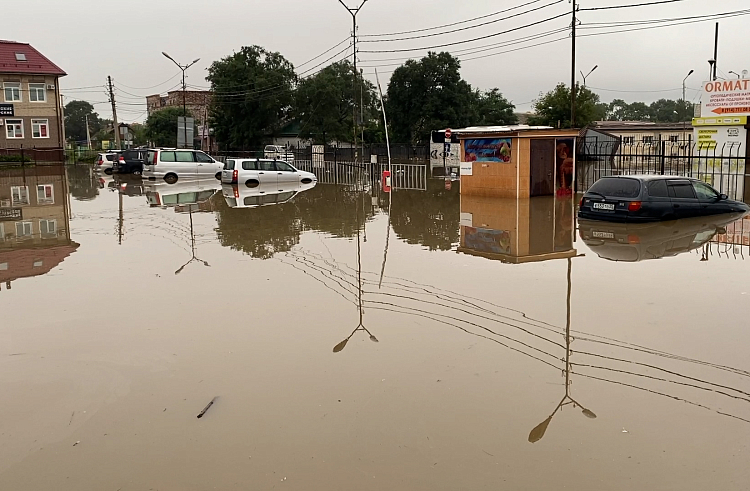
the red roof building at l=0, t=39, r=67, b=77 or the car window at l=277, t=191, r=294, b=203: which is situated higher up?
the red roof building at l=0, t=39, r=67, b=77

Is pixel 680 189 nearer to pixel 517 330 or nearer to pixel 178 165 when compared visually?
pixel 517 330

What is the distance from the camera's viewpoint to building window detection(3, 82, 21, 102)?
63.1 meters

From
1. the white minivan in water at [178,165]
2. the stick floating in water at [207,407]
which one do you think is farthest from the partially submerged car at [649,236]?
the white minivan in water at [178,165]

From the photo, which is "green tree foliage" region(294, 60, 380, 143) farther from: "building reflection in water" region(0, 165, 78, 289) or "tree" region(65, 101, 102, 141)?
"tree" region(65, 101, 102, 141)

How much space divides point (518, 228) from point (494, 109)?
75.6 m

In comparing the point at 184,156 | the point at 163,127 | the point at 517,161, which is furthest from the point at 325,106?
the point at 517,161

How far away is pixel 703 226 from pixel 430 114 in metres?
59.7

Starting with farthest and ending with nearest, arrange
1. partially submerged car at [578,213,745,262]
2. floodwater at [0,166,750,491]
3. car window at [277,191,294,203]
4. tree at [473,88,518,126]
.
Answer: tree at [473,88,518,126] → car window at [277,191,294,203] → partially submerged car at [578,213,745,262] → floodwater at [0,166,750,491]

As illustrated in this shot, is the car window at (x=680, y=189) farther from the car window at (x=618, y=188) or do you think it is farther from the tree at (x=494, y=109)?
the tree at (x=494, y=109)

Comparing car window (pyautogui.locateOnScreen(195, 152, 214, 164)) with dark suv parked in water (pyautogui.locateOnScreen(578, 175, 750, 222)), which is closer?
dark suv parked in water (pyautogui.locateOnScreen(578, 175, 750, 222))

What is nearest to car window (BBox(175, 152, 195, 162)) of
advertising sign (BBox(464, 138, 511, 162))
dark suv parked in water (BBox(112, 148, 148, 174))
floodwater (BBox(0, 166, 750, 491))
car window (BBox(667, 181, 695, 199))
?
dark suv parked in water (BBox(112, 148, 148, 174))

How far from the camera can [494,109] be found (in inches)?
3536

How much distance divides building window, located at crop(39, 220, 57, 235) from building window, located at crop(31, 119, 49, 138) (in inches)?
1952

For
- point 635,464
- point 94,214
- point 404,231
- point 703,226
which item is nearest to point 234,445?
point 635,464
